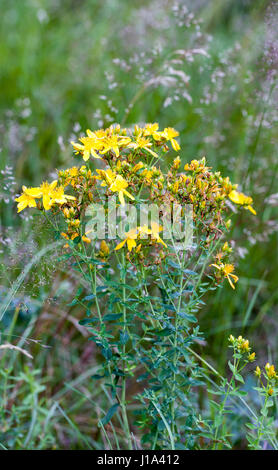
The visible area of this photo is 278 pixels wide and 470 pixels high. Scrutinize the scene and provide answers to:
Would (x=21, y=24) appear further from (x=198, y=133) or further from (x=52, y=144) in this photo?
(x=198, y=133)

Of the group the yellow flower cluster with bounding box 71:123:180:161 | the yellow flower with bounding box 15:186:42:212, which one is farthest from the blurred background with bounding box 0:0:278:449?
the yellow flower cluster with bounding box 71:123:180:161

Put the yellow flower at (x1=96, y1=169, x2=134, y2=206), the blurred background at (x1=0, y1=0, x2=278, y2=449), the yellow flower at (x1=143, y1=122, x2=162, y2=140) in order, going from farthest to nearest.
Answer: the blurred background at (x1=0, y1=0, x2=278, y2=449), the yellow flower at (x1=143, y1=122, x2=162, y2=140), the yellow flower at (x1=96, y1=169, x2=134, y2=206)

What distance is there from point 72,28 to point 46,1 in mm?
366

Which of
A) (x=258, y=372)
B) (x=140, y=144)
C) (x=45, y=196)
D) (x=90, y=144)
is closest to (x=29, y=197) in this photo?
(x=45, y=196)

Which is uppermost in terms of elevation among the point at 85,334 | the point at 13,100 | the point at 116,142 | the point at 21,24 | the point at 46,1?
the point at 46,1

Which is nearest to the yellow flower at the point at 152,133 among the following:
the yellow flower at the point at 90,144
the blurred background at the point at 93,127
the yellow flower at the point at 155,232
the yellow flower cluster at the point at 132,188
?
the yellow flower cluster at the point at 132,188

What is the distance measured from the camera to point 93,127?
3047 mm

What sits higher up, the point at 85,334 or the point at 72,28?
the point at 72,28

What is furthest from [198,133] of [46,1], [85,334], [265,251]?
[46,1]

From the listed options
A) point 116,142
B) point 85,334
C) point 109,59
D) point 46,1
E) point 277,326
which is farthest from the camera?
point 46,1

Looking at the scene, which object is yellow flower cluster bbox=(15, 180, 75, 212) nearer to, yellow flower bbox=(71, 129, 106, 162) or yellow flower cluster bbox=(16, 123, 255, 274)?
yellow flower cluster bbox=(16, 123, 255, 274)

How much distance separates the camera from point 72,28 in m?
4.69

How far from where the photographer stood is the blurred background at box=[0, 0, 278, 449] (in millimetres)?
1838

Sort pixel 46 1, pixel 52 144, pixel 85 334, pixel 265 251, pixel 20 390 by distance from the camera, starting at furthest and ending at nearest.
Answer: pixel 46 1 < pixel 52 144 < pixel 265 251 < pixel 85 334 < pixel 20 390
